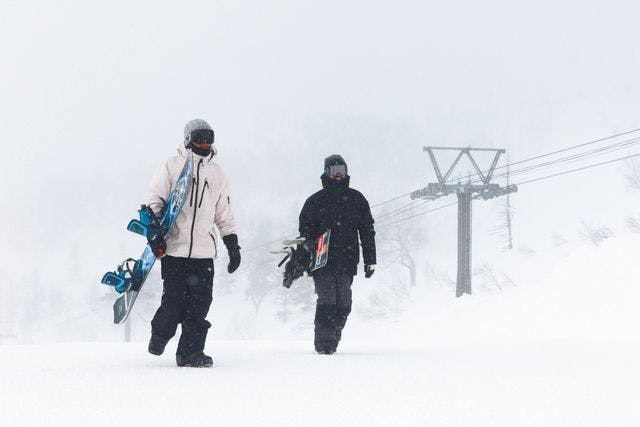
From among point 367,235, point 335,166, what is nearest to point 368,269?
point 367,235

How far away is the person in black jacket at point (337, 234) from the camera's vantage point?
21.2ft

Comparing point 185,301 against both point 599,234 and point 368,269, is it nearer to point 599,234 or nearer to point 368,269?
point 368,269

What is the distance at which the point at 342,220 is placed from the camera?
660 centimetres

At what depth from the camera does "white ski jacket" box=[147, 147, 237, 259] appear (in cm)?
493

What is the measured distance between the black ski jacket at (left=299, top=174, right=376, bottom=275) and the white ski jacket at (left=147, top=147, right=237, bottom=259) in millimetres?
1557

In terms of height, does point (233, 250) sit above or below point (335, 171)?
below

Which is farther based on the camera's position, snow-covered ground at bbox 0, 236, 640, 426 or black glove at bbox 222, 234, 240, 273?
black glove at bbox 222, 234, 240, 273

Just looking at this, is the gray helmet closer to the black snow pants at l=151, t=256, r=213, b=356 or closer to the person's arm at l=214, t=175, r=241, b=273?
the person's arm at l=214, t=175, r=241, b=273

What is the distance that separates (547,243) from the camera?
6869 cm

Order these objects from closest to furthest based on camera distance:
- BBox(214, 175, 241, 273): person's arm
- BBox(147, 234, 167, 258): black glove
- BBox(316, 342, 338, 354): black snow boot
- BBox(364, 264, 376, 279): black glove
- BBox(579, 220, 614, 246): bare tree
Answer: BBox(147, 234, 167, 258): black glove → BBox(214, 175, 241, 273): person's arm → BBox(316, 342, 338, 354): black snow boot → BBox(364, 264, 376, 279): black glove → BBox(579, 220, 614, 246): bare tree

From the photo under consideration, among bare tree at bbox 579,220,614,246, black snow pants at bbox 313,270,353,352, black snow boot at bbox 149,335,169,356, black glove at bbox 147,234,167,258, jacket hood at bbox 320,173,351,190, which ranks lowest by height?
black snow boot at bbox 149,335,169,356

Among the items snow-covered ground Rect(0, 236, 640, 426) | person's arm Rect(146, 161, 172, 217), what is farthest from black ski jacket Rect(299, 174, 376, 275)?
person's arm Rect(146, 161, 172, 217)

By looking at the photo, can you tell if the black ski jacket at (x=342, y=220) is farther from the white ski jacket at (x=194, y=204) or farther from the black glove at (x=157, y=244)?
the black glove at (x=157, y=244)

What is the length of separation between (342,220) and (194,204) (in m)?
1.95
